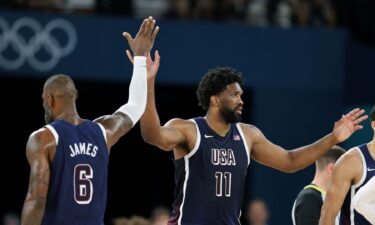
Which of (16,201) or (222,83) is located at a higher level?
(222,83)

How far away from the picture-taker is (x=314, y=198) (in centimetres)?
821

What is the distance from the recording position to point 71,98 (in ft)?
22.1

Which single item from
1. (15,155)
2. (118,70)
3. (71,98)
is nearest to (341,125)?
(71,98)

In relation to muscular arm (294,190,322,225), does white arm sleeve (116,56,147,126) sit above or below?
above

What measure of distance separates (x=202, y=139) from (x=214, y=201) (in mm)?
530

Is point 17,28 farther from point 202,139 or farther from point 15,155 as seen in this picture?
point 202,139

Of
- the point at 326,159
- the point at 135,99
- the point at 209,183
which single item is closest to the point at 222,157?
the point at 209,183

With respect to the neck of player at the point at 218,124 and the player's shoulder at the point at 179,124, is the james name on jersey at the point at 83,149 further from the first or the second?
the neck of player at the point at 218,124

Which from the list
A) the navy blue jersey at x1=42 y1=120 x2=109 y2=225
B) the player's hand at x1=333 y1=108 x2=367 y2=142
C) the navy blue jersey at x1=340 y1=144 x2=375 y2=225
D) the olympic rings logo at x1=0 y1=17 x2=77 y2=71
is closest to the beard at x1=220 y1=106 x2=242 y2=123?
the player's hand at x1=333 y1=108 x2=367 y2=142

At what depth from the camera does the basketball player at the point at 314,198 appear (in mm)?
8102

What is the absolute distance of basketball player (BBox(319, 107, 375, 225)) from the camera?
24.0ft

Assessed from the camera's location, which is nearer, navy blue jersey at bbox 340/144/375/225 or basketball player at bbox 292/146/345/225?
navy blue jersey at bbox 340/144/375/225

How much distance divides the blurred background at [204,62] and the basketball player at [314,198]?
17.3ft

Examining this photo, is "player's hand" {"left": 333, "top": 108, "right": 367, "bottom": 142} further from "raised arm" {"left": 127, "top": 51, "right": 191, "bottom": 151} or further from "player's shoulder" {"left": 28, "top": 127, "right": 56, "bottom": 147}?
"player's shoulder" {"left": 28, "top": 127, "right": 56, "bottom": 147}
